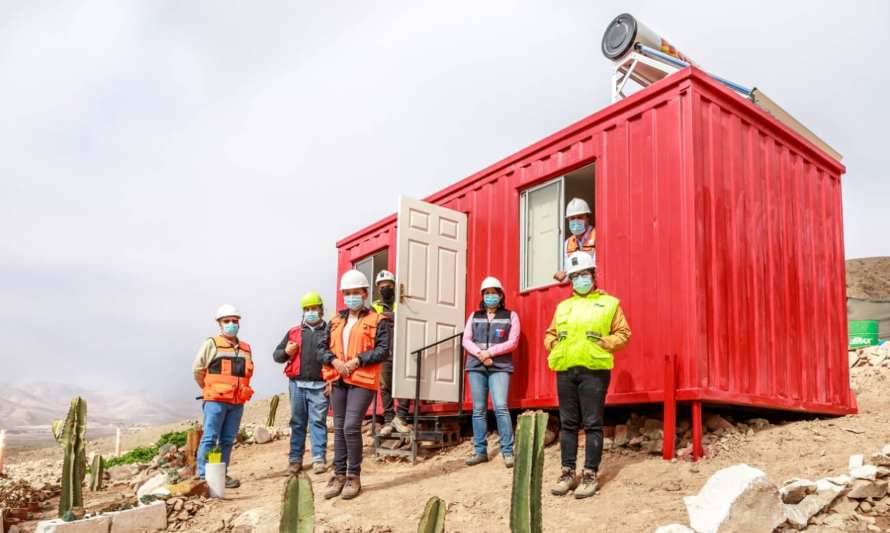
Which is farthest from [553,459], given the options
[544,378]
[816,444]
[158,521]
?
[158,521]

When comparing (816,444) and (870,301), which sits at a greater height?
(870,301)

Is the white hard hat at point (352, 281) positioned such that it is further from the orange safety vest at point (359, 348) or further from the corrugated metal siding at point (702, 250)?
the corrugated metal siding at point (702, 250)

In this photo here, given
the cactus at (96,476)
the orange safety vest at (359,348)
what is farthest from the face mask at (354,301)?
the cactus at (96,476)

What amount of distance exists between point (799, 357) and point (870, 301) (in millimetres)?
12519

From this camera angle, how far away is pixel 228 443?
8.21 metres

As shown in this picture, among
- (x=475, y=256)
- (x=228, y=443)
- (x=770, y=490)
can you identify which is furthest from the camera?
(x=475, y=256)

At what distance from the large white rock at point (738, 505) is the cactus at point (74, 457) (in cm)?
558

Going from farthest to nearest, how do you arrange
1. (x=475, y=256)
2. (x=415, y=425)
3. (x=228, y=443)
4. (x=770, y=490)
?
(x=475, y=256)
(x=415, y=425)
(x=228, y=443)
(x=770, y=490)

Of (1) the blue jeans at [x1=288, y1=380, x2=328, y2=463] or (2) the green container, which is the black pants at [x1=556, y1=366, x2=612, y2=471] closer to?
(1) the blue jeans at [x1=288, y1=380, x2=328, y2=463]

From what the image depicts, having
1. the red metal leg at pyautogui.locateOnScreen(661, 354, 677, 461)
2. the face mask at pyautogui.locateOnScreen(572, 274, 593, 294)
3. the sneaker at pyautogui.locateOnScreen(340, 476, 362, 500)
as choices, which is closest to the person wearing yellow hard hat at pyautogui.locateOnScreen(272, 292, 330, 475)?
the sneaker at pyautogui.locateOnScreen(340, 476, 362, 500)

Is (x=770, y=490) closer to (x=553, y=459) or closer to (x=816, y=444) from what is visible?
(x=816, y=444)

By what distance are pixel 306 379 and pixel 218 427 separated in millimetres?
992

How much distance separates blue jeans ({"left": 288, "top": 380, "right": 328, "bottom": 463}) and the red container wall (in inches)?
150

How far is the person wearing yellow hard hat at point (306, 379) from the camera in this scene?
851 centimetres
